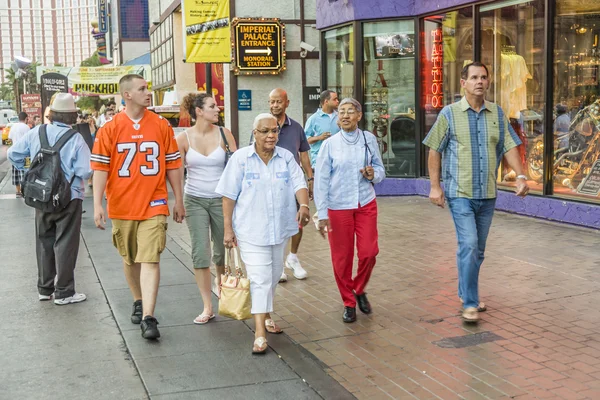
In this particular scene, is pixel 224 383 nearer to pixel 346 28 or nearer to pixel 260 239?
pixel 260 239

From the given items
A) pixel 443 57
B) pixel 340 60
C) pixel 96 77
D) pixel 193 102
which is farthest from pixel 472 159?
pixel 96 77

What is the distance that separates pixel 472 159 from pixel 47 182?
3665 millimetres

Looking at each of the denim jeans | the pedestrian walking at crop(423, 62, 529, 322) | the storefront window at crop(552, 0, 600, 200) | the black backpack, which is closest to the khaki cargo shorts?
the black backpack

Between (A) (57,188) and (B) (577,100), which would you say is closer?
(A) (57,188)

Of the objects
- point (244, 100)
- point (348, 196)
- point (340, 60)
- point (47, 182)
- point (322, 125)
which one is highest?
point (340, 60)

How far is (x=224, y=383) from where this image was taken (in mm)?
4965

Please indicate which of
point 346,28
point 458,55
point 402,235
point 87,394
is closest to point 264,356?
point 87,394

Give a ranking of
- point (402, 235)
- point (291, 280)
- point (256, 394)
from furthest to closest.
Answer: point (402, 235) < point (291, 280) < point (256, 394)

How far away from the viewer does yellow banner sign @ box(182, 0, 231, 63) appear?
1908 centimetres

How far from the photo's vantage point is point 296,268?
26.4ft

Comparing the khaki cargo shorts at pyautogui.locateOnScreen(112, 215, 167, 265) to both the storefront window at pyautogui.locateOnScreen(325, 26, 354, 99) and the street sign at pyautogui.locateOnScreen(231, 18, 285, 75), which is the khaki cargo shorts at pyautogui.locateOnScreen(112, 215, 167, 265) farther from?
the street sign at pyautogui.locateOnScreen(231, 18, 285, 75)

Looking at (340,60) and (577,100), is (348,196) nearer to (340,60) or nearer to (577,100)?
(577,100)

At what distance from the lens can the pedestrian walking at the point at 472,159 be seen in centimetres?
615

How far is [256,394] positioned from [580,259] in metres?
4.79
